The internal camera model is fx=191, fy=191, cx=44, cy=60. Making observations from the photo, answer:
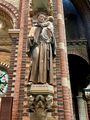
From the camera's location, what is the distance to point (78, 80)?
33.1 ft

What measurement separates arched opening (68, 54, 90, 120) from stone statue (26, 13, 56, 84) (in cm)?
588

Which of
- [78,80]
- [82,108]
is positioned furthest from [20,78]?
[78,80]

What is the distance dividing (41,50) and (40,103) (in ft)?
3.42

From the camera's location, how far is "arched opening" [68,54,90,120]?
Answer: 360 inches

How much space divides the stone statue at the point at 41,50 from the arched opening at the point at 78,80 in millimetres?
5883

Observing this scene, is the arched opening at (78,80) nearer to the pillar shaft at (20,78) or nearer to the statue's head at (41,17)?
the pillar shaft at (20,78)

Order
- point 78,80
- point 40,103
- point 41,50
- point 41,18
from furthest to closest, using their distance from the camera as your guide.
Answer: point 78,80
point 41,18
point 41,50
point 40,103

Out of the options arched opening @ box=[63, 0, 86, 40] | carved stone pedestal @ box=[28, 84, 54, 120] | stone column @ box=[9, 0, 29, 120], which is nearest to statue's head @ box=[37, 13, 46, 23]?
stone column @ box=[9, 0, 29, 120]

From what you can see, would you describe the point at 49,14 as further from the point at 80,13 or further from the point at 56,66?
the point at 80,13

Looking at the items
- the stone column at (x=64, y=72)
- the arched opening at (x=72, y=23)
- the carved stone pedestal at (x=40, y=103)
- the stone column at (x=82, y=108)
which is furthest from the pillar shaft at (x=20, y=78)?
the arched opening at (x=72, y=23)

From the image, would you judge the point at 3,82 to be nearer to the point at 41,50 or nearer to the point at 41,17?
the point at 41,17

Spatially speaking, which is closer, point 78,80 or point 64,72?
point 64,72

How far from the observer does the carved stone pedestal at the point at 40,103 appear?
133 inches

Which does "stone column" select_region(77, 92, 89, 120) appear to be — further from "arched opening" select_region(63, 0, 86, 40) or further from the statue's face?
the statue's face
